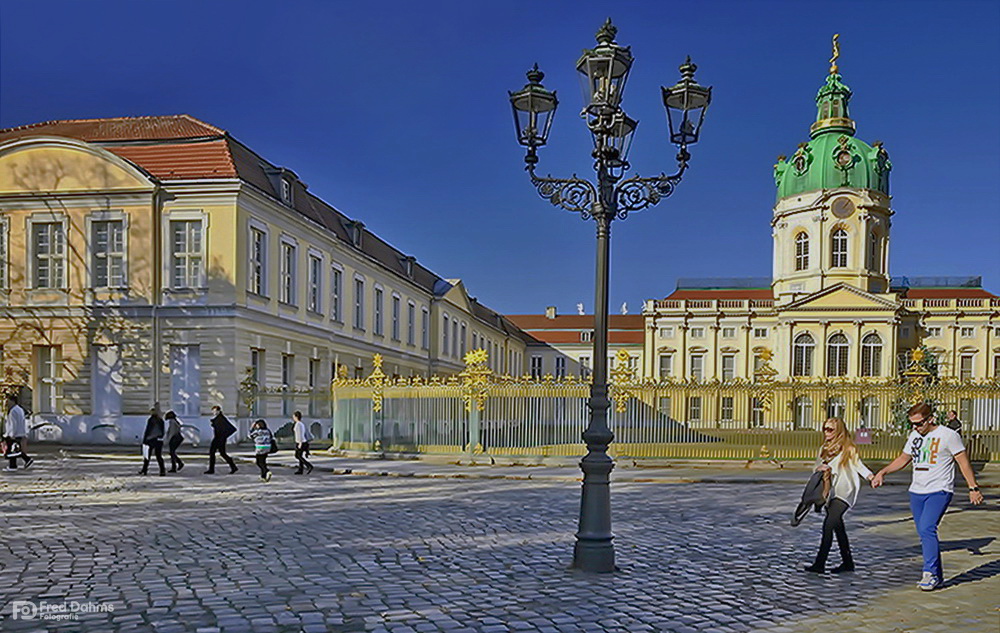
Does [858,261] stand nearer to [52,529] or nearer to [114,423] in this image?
[114,423]

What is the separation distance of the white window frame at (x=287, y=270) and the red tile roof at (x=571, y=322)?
210ft

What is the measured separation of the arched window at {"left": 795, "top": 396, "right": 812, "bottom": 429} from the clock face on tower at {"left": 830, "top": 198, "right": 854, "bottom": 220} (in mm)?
43439

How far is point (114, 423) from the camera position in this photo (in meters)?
28.9

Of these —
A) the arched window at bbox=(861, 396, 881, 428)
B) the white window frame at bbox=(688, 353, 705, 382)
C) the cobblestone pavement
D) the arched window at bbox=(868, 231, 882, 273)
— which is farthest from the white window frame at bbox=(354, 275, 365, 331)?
the arched window at bbox=(868, 231, 882, 273)

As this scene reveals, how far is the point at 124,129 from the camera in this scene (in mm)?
33375

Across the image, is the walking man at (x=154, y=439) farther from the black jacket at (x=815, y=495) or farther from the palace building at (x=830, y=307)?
the palace building at (x=830, y=307)

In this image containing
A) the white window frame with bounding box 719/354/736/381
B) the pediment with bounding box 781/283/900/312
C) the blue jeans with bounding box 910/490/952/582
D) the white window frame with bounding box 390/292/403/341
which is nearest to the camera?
the blue jeans with bounding box 910/490/952/582

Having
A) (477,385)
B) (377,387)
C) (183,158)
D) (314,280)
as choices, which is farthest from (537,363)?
(477,385)

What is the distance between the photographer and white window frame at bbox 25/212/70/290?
97.6 feet

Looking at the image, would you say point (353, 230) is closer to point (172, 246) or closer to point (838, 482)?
point (172, 246)

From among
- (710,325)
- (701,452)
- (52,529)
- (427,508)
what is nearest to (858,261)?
(710,325)

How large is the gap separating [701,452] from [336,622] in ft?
60.3

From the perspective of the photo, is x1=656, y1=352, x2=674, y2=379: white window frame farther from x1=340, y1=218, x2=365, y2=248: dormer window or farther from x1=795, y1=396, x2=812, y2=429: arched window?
x1=795, y1=396, x2=812, y2=429: arched window

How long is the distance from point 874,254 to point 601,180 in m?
63.0
